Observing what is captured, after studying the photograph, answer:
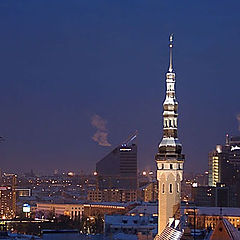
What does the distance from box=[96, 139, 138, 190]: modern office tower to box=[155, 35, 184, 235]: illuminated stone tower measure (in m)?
61.8

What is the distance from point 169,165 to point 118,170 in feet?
230

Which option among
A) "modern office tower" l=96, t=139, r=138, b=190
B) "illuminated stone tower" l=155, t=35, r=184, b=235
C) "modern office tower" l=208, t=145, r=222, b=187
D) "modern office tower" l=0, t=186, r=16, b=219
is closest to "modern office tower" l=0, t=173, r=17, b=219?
"modern office tower" l=0, t=186, r=16, b=219

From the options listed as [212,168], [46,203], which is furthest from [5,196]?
[212,168]

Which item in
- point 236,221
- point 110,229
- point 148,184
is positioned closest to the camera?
point 110,229

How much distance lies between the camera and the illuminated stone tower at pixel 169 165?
33250mm

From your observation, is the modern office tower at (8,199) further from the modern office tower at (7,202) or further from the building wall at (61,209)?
the building wall at (61,209)

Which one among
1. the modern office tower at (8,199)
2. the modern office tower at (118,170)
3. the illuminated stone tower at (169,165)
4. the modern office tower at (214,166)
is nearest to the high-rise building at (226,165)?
the modern office tower at (214,166)

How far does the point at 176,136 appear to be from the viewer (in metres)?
33.8

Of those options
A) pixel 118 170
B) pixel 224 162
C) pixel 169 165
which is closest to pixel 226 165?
pixel 224 162

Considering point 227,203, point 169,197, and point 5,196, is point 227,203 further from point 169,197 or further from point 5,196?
point 169,197

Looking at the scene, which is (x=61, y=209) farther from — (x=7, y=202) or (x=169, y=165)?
(x=169, y=165)

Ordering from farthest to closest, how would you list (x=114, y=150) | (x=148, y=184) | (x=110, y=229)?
(x=148, y=184)
(x=114, y=150)
(x=110, y=229)

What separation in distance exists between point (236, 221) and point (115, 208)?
2464 cm

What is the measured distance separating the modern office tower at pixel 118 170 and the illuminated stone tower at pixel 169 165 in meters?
61.8
